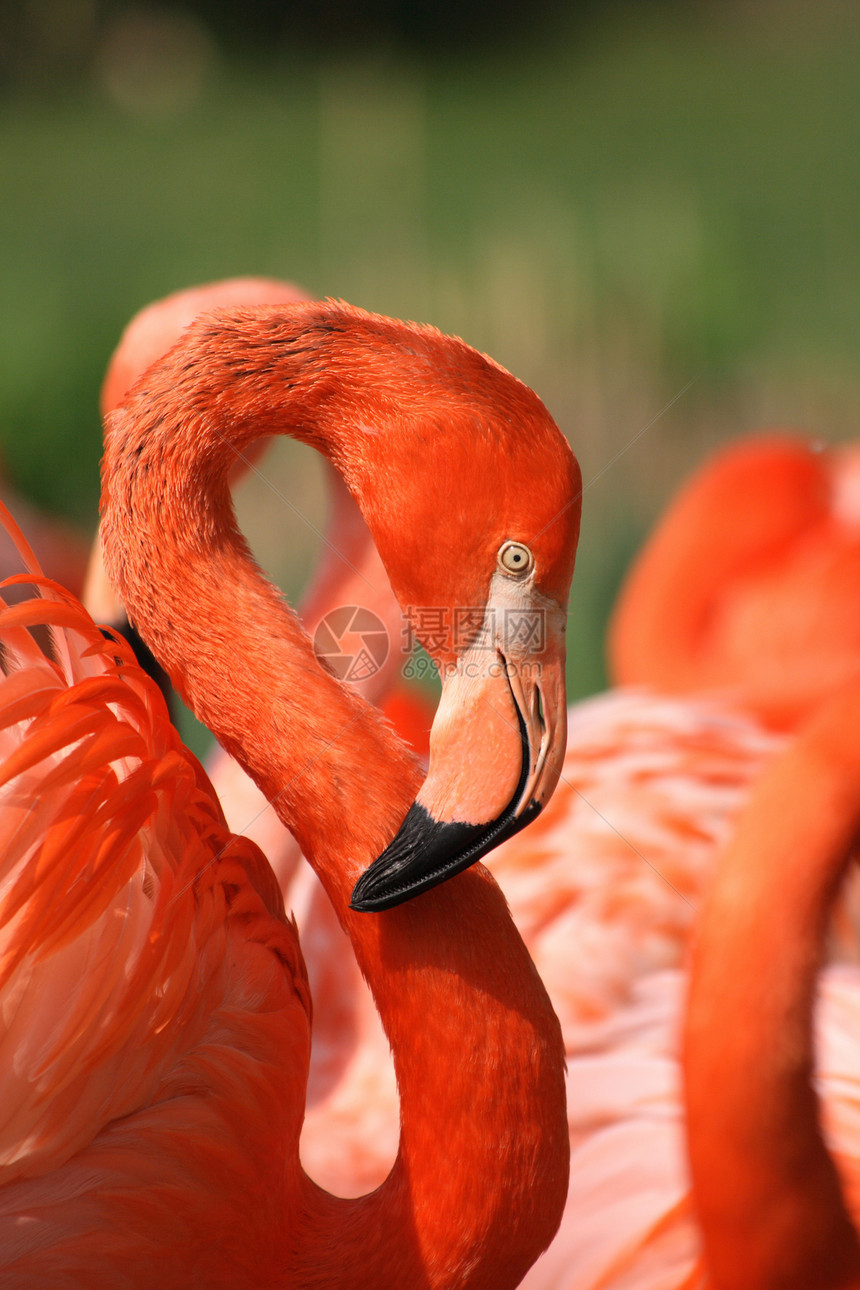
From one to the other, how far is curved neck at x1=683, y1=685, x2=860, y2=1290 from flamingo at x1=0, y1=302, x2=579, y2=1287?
183 mm

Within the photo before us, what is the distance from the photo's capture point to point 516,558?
892mm

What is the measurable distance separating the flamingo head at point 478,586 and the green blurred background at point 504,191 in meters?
3.10

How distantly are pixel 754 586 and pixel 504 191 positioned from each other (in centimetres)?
317

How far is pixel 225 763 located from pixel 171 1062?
2.35 feet

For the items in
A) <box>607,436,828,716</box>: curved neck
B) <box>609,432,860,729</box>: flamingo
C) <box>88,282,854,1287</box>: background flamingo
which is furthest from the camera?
<box>607,436,828,716</box>: curved neck

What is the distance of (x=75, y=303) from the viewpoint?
439cm

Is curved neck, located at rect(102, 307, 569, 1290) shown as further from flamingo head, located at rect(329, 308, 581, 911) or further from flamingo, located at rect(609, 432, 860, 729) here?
flamingo, located at rect(609, 432, 860, 729)

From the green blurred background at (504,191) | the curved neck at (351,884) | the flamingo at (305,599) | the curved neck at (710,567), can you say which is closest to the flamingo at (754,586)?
the curved neck at (710,567)

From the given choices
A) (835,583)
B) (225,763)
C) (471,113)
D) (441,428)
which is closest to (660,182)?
(471,113)

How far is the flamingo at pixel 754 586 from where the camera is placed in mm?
2395

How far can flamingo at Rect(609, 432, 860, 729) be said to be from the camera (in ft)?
7.86

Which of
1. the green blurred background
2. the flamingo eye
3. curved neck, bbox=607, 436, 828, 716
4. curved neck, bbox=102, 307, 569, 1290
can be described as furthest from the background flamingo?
the green blurred background

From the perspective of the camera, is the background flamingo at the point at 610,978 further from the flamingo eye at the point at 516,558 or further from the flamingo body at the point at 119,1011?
the flamingo eye at the point at 516,558

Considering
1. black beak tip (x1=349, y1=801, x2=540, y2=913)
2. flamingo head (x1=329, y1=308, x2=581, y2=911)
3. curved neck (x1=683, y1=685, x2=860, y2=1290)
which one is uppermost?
flamingo head (x1=329, y1=308, x2=581, y2=911)
